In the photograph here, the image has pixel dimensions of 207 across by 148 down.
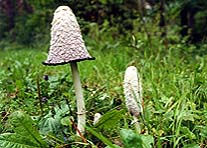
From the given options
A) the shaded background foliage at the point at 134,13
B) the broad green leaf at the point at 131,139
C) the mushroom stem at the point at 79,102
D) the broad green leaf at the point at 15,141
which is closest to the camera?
the broad green leaf at the point at 131,139

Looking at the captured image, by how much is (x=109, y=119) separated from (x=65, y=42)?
33 cm

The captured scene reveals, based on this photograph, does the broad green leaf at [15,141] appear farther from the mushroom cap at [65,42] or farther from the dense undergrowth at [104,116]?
the mushroom cap at [65,42]

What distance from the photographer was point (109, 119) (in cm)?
158

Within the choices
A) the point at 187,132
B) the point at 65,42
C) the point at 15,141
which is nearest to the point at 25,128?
the point at 15,141

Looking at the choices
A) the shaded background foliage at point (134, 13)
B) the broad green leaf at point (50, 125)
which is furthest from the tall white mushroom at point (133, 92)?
the shaded background foliage at point (134, 13)

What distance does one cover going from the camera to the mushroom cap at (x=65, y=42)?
148cm

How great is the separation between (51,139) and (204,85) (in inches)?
31.8

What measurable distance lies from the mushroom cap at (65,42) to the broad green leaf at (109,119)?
22cm

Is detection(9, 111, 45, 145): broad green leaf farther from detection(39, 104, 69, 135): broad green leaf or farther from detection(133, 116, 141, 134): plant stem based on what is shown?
detection(133, 116, 141, 134): plant stem

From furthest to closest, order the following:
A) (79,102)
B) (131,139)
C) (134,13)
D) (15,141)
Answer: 1. (134,13)
2. (79,102)
3. (15,141)
4. (131,139)

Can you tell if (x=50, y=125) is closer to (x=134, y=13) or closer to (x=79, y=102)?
(x=79, y=102)

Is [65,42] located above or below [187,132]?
above

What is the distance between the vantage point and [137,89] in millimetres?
1571

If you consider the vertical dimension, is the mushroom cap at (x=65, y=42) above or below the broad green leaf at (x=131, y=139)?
above
